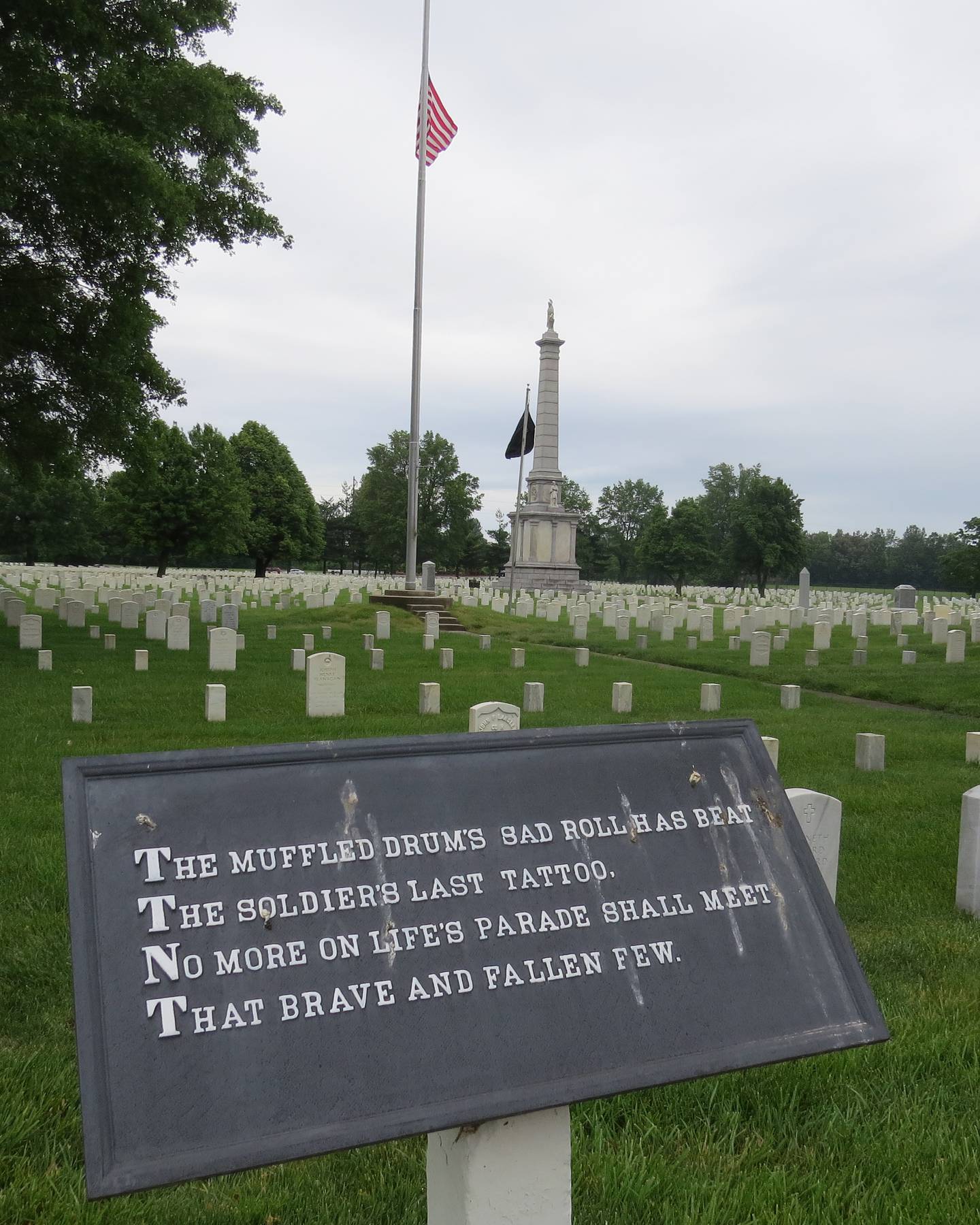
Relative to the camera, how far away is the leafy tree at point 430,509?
235 ft

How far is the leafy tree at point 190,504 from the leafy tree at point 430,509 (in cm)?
2285

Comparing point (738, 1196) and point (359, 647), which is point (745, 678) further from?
point (738, 1196)

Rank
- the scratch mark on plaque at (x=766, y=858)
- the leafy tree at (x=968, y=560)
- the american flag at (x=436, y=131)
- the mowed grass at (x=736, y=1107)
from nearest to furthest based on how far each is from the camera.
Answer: the scratch mark on plaque at (x=766, y=858) < the mowed grass at (x=736, y=1107) < the american flag at (x=436, y=131) < the leafy tree at (x=968, y=560)

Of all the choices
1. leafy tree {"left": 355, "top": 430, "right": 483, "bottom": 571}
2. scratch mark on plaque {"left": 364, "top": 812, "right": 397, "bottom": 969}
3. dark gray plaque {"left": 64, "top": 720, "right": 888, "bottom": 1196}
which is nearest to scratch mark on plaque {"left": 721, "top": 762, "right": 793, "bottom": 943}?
dark gray plaque {"left": 64, "top": 720, "right": 888, "bottom": 1196}

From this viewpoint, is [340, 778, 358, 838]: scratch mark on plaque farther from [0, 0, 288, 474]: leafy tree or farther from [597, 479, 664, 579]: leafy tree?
[597, 479, 664, 579]: leafy tree

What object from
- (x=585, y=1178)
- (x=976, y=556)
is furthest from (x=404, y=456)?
(x=585, y=1178)

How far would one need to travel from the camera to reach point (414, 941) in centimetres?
226

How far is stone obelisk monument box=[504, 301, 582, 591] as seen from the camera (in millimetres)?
45500

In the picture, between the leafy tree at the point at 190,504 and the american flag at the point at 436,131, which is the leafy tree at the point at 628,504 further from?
the american flag at the point at 436,131

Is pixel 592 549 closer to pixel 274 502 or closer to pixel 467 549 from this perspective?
pixel 467 549

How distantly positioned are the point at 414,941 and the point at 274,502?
5572 centimetres

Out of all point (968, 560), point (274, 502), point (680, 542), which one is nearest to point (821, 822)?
point (968, 560)

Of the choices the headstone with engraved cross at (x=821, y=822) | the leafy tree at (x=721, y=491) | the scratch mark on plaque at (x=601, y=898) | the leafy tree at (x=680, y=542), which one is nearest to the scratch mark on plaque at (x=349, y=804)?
the scratch mark on plaque at (x=601, y=898)

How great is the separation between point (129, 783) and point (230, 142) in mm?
15696
